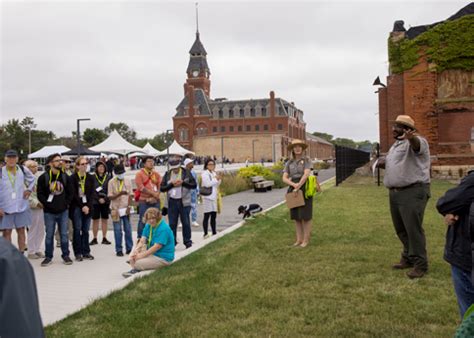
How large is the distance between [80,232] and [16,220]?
43.4 inches

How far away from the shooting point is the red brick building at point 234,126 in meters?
92.2

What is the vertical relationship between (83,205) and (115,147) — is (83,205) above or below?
below

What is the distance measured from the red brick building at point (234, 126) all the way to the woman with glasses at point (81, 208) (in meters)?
82.3

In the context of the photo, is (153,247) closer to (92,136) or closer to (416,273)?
(416,273)

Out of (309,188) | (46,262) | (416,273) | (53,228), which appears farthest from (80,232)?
(416,273)

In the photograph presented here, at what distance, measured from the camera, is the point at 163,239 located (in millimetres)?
7008

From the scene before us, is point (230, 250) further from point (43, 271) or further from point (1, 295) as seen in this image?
point (1, 295)

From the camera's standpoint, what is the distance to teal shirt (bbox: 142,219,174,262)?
23.0 ft

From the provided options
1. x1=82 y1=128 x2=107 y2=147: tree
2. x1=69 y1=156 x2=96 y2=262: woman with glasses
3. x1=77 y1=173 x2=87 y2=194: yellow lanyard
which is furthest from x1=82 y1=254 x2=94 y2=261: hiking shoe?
x1=82 y1=128 x2=107 y2=147: tree

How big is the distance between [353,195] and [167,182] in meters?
9.61

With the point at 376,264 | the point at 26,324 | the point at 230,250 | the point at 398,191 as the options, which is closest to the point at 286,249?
the point at 230,250

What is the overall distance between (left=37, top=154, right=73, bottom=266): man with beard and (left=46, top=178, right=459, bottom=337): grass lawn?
225 cm

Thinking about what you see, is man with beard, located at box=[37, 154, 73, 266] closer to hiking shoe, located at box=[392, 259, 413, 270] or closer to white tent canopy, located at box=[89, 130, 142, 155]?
hiking shoe, located at box=[392, 259, 413, 270]

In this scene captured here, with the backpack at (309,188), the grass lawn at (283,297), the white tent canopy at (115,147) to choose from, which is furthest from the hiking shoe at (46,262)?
the white tent canopy at (115,147)
